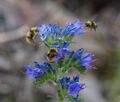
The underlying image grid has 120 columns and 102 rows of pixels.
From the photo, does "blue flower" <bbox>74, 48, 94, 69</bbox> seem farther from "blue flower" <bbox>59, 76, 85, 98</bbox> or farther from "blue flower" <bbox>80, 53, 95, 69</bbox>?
"blue flower" <bbox>59, 76, 85, 98</bbox>

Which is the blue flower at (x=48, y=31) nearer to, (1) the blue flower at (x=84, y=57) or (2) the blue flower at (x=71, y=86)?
(1) the blue flower at (x=84, y=57)

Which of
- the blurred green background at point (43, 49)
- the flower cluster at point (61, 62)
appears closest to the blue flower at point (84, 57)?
the flower cluster at point (61, 62)

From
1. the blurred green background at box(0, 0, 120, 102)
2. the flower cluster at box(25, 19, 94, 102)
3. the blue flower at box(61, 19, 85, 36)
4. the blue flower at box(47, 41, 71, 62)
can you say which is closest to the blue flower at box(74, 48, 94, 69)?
the flower cluster at box(25, 19, 94, 102)

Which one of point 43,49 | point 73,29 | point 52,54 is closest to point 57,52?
point 52,54

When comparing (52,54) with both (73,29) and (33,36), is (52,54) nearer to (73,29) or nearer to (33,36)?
(73,29)

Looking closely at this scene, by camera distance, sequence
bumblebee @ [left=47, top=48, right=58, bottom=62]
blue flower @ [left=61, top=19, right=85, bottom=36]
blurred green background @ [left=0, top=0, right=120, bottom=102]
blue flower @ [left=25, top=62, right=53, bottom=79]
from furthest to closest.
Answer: blurred green background @ [left=0, top=0, right=120, bottom=102] < blue flower @ [left=61, top=19, right=85, bottom=36] < blue flower @ [left=25, top=62, right=53, bottom=79] < bumblebee @ [left=47, top=48, right=58, bottom=62]

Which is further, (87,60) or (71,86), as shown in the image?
(87,60)

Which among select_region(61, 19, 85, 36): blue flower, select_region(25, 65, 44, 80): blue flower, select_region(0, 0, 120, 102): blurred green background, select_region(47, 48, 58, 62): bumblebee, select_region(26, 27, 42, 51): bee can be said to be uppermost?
select_region(0, 0, 120, 102): blurred green background
